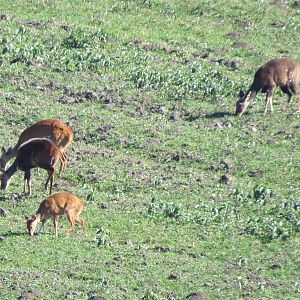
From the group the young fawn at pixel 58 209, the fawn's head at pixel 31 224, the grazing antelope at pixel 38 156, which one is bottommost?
the fawn's head at pixel 31 224

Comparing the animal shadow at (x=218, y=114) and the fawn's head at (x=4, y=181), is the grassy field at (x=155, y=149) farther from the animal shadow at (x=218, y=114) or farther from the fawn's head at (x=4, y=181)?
the fawn's head at (x=4, y=181)

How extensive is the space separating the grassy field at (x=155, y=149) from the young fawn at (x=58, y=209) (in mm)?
297

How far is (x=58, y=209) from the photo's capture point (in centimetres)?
1930

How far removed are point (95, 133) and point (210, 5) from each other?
9521 mm

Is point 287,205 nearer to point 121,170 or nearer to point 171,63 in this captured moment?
point 121,170

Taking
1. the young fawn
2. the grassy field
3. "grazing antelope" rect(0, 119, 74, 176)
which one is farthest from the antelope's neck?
the young fawn

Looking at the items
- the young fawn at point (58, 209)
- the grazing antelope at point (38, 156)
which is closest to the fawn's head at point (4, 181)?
the grazing antelope at point (38, 156)

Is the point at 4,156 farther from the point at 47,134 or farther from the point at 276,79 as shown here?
the point at 276,79

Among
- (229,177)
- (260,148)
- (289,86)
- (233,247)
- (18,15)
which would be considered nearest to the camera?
(233,247)

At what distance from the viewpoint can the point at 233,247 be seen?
19234 millimetres

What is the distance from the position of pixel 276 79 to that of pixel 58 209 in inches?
323

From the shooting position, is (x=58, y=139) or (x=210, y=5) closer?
(x=58, y=139)

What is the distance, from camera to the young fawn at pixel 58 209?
63.0 ft

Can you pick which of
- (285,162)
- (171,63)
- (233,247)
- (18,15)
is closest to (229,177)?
(285,162)
